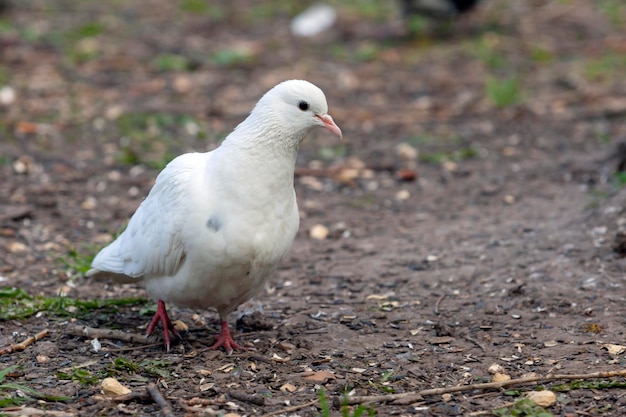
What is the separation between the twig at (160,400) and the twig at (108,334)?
0.67 metres

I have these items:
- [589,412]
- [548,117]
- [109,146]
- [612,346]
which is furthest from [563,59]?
[589,412]

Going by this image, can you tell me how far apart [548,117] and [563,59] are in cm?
205

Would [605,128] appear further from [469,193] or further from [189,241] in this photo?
[189,241]

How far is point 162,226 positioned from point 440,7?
8.04 metres

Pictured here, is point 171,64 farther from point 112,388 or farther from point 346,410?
point 346,410

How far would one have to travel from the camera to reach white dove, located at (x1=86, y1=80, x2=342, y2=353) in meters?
3.85

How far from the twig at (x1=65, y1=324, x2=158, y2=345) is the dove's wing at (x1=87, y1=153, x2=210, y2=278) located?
282 mm

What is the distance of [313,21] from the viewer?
476 inches

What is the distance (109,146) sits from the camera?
305 inches

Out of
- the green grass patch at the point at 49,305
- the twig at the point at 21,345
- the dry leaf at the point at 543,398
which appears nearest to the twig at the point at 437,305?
the dry leaf at the point at 543,398

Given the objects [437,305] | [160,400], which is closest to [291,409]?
[160,400]

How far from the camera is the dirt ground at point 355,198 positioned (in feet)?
12.9

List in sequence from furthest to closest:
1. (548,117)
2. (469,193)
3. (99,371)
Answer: (548,117) → (469,193) → (99,371)

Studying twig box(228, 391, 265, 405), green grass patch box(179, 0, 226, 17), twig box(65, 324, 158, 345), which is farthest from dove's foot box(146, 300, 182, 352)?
green grass patch box(179, 0, 226, 17)
